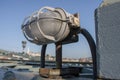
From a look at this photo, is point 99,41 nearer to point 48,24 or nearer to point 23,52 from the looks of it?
point 48,24

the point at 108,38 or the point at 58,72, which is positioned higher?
the point at 108,38

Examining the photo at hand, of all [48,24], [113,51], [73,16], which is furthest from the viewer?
[73,16]

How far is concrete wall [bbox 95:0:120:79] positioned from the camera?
6.38ft

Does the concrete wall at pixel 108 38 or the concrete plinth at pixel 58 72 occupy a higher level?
the concrete wall at pixel 108 38

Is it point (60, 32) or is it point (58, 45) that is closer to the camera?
point (60, 32)

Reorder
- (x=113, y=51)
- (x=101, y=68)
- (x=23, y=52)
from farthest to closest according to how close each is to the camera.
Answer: (x=23, y=52), (x=101, y=68), (x=113, y=51)

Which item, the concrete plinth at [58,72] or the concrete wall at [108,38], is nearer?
the concrete wall at [108,38]

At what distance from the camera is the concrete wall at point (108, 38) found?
195 centimetres

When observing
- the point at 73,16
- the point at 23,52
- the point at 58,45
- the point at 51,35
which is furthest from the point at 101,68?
the point at 23,52

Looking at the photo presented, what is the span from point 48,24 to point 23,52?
19.3 meters

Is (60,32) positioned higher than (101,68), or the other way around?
(60,32)

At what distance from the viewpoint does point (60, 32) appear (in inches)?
130

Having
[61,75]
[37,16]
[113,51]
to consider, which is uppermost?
[37,16]

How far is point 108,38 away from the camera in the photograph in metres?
2.02
